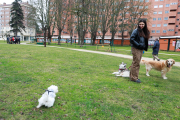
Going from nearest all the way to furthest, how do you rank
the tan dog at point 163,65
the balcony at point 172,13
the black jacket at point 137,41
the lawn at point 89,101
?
the lawn at point 89,101
the black jacket at point 137,41
the tan dog at point 163,65
the balcony at point 172,13

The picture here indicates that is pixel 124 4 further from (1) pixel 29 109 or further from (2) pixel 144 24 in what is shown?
(1) pixel 29 109

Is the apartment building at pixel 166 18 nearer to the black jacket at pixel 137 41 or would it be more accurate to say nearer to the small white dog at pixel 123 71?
the small white dog at pixel 123 71

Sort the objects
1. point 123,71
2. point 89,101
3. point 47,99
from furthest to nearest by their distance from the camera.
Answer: point 123,71 → point 89,101 → point 47,99

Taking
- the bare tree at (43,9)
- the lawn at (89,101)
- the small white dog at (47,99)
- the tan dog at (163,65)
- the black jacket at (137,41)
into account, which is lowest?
the lawn at (89,101)

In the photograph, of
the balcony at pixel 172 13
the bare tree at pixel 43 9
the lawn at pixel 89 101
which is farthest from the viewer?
the balcony at pixel 172 13

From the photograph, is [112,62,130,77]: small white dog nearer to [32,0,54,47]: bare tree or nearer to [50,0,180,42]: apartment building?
[32,0,54,47]: bare tree

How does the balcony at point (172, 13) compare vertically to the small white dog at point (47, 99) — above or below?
above

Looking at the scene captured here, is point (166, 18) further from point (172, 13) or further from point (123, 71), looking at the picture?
point (123, 71)

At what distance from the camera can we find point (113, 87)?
4.28 m

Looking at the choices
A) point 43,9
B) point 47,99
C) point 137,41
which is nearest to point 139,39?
point 137,41

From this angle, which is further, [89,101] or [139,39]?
[139,39]

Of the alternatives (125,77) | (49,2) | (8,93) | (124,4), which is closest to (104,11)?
(124,4)

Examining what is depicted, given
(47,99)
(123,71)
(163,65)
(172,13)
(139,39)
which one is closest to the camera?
(47,99)

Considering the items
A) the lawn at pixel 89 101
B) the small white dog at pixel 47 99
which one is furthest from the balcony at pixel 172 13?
the small white dog at pixel 47 99
